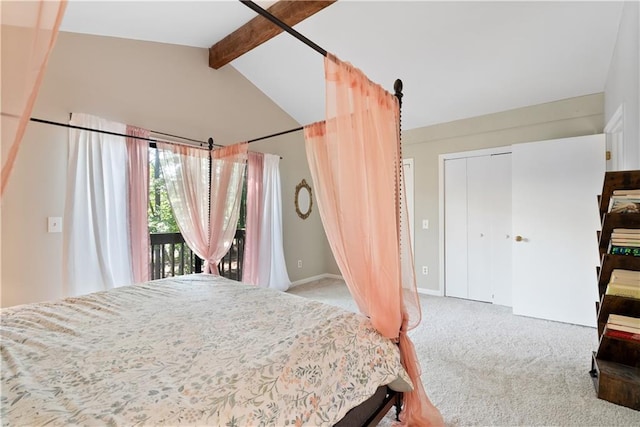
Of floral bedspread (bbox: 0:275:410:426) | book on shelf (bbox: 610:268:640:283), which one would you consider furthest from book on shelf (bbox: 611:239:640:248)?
floral bedspread (bbox: 0:275:410:426)

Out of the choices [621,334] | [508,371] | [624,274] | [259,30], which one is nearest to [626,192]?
[624,274]

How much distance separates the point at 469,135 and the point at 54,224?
184 inches

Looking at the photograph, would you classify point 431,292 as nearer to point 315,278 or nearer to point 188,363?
point 315,278

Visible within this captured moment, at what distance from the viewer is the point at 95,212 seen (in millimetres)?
2609

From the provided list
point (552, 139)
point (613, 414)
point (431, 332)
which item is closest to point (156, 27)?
point (431, 332)

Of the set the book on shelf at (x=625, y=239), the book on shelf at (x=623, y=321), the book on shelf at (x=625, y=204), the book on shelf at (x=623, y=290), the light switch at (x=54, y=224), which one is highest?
the book on shelf at (x=625, y=204)

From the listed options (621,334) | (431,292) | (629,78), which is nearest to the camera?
(621,334)

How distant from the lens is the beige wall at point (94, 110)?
231 cm

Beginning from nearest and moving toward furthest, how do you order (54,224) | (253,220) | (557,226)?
(54,224)
(557,226)
(253,220)

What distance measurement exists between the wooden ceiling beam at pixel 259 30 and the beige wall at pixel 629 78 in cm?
217

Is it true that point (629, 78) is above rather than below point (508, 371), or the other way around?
above

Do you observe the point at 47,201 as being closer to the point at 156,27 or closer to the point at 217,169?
the point at 217,169

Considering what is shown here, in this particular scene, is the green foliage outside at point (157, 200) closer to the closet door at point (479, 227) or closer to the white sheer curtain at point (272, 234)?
the white sheer curtain at point (272, 234)

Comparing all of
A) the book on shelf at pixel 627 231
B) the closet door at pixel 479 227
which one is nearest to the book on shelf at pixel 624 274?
the book on shelf at pixel 627 231
